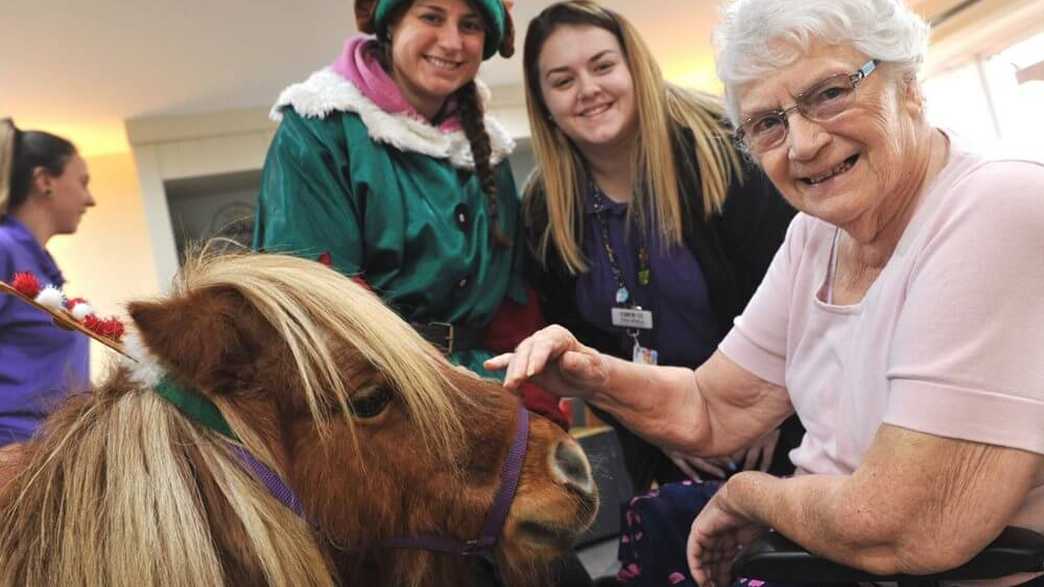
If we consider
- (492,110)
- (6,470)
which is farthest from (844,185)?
(492,110)

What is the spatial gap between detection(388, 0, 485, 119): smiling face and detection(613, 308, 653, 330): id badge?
601 mm

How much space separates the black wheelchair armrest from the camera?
917mm

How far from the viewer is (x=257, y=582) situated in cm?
94

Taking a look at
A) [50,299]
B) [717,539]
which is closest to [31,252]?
[50,299]

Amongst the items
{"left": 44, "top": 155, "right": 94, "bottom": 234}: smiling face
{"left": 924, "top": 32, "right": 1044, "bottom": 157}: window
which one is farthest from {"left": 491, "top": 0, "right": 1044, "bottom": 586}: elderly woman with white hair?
{"left": 924, "top": 32, "right": 1044, "bottom": 157}: window

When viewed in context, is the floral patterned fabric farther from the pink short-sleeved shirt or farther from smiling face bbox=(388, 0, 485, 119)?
smiling face bbox=(388, 0, 485, 119)

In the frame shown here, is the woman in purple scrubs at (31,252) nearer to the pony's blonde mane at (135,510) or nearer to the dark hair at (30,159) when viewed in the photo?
the dark hair at (30,159)

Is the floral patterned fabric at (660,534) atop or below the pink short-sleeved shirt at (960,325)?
below

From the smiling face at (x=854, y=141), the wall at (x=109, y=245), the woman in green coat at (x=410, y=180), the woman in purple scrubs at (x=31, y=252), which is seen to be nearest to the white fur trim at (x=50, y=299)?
the woman in green coat at (x=410, y=180)

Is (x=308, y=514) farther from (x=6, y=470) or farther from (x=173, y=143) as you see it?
(x=173, y=143)

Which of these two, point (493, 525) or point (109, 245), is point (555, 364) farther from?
point (109, 245)

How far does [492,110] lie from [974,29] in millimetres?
3042

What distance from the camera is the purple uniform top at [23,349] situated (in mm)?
1954

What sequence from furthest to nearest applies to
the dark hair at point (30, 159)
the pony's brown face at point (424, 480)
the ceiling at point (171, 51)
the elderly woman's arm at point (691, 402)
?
the ceiling at point (171, 51) < the dark hair at point (30, 159) < the elderly woman's arm at point (691, 402) < the pony's brown face at point (424, 480)
